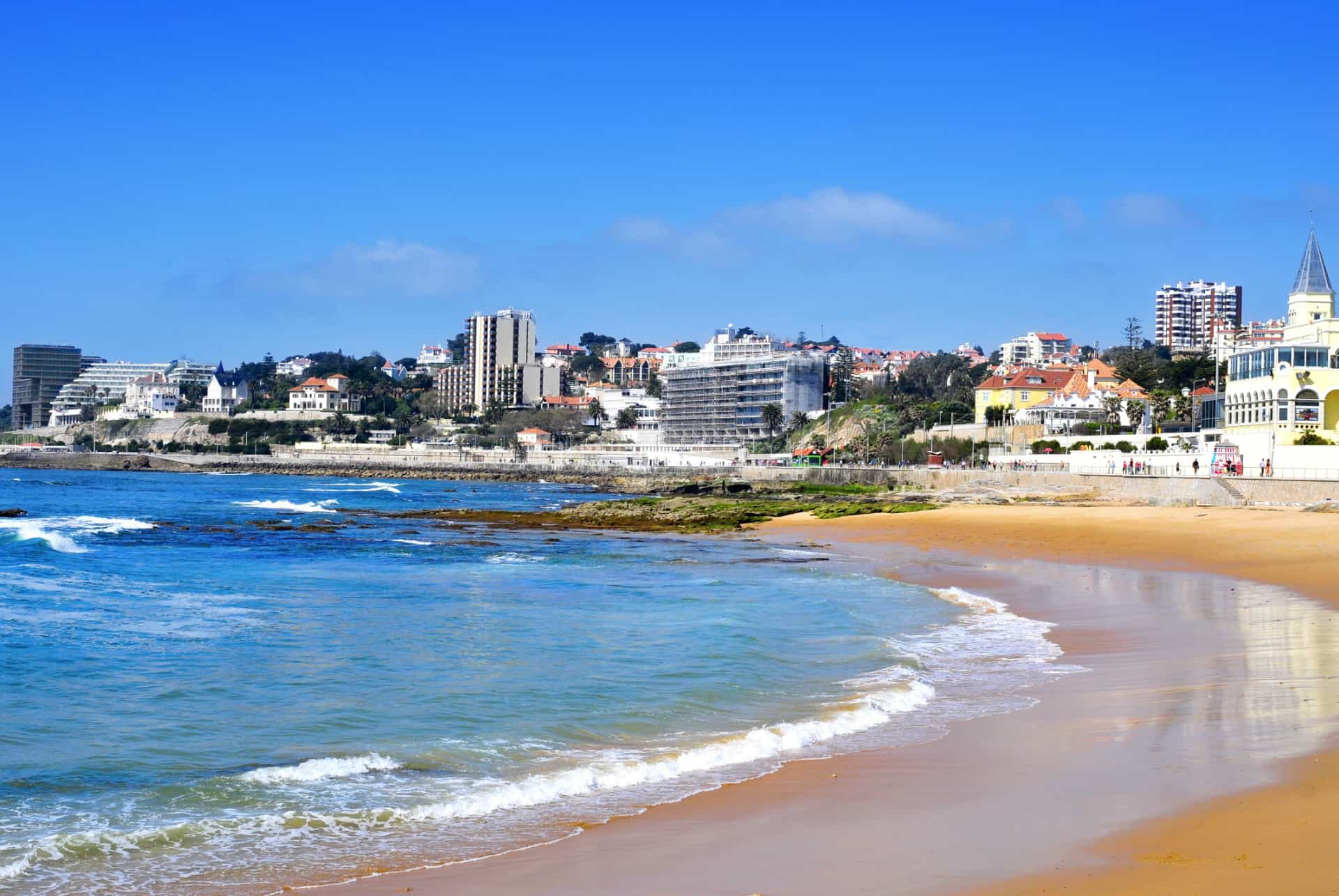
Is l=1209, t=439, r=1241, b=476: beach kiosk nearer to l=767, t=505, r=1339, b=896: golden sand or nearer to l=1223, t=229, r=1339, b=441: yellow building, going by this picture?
l=1223, t=229, r=1339, b=441: yellow building

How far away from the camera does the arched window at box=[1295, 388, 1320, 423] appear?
153 feet

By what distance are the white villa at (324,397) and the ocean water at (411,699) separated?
155 metres

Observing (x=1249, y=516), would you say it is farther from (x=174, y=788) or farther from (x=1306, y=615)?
(x=174, y=788)

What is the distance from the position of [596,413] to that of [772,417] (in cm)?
3537

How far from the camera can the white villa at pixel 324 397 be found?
173 meters

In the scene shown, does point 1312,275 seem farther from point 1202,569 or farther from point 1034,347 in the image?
point 1034,347

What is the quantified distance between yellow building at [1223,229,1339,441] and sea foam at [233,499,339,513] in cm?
3968

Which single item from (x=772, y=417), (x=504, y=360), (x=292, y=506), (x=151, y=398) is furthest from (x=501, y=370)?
(x=292, y=506)

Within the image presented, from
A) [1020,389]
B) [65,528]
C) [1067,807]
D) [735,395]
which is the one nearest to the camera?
[1067,807]

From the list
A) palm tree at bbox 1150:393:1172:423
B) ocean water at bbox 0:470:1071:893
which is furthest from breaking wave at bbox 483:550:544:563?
palm tree at bbox 1150:393:1172:423

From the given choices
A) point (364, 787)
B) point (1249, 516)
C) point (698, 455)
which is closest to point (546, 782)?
point (364, 787)

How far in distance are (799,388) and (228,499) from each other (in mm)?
78515

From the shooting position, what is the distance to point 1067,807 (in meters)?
6.88

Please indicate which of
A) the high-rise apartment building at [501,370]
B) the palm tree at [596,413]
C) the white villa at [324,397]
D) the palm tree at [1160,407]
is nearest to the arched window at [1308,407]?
the palm tree at [1160,407]
